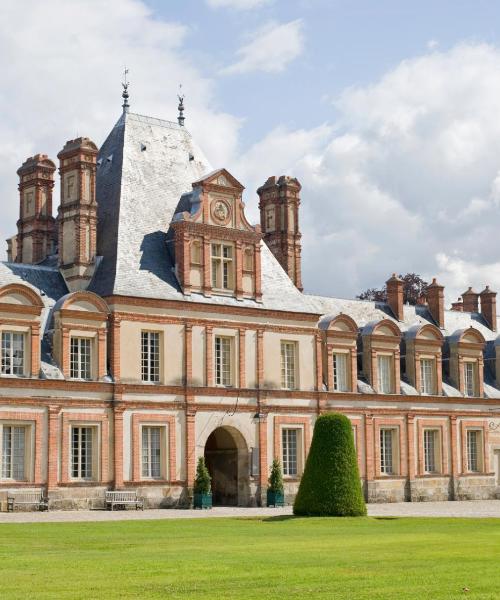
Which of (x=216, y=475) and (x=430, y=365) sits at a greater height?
(x=430, y=365)

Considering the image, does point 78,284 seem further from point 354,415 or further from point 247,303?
point 354,415

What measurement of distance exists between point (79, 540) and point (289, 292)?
80.5ft

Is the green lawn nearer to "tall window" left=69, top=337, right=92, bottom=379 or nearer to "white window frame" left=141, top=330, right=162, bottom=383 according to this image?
"tall window" left=69, top=337, right=92, bottom=379

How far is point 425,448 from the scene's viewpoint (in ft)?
169

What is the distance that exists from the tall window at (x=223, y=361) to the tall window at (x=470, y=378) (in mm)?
15724

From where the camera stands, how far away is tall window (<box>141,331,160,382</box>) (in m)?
40.9

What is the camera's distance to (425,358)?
2060 inches

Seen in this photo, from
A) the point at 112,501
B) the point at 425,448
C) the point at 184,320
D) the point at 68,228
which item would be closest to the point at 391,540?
the point at 112,501

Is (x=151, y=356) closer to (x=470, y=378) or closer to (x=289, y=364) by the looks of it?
(x=289, y=364)

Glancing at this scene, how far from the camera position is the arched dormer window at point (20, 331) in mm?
37469

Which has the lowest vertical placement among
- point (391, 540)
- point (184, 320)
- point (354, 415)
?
point (391, 540)

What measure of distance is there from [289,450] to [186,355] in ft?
22.4

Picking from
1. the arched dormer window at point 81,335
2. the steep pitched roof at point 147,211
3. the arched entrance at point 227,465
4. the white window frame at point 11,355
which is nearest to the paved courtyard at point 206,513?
the arched entrance at point 227,465

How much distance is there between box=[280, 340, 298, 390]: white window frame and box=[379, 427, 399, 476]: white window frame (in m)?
5.97
